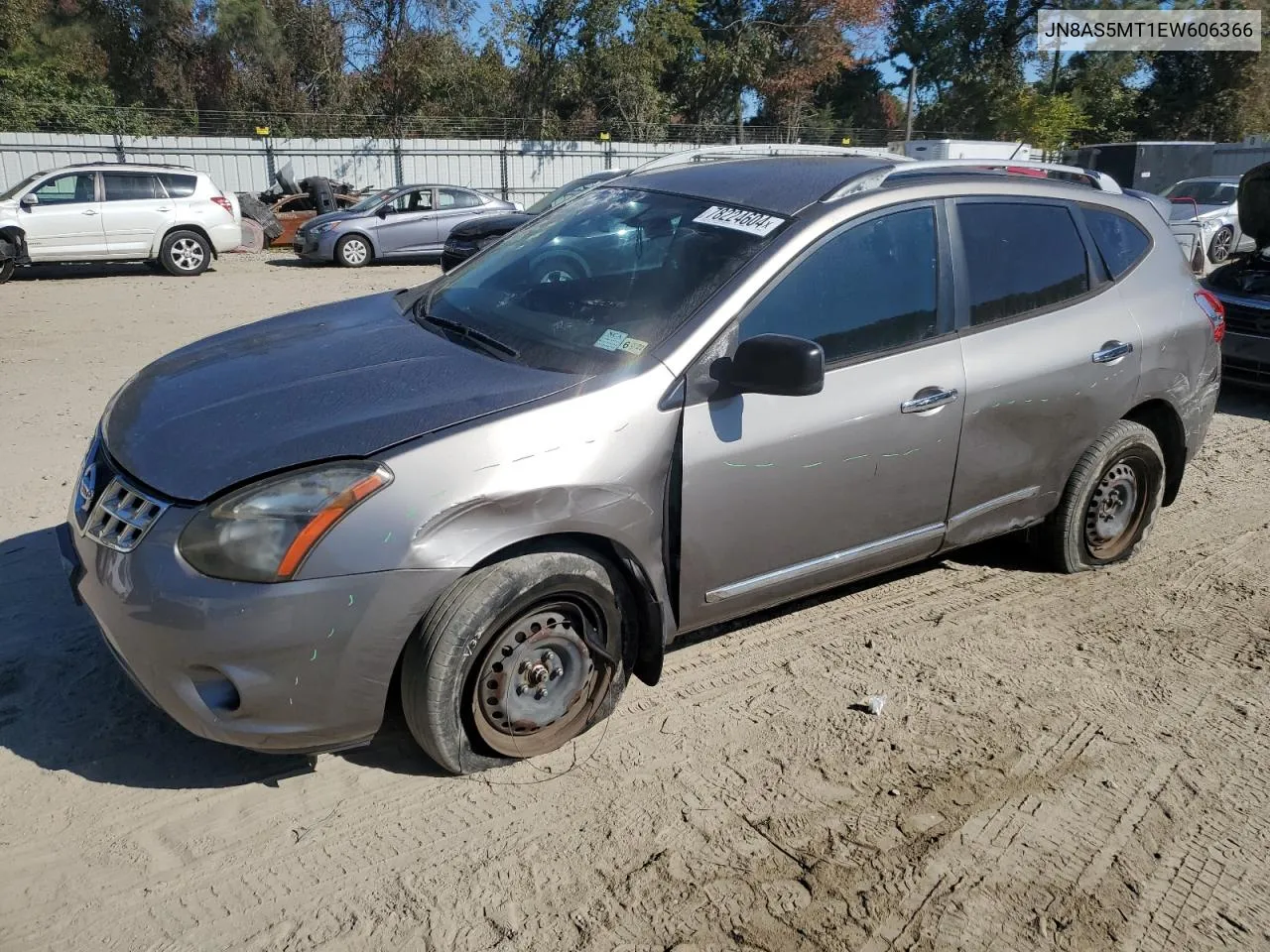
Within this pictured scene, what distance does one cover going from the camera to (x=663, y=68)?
36969 mm

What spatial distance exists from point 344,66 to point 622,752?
119 feet

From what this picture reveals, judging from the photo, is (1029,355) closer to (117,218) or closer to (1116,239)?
(1116,239)

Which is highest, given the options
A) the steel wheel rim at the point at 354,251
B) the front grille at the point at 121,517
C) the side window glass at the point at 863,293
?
the side window glass at the point at 863,293

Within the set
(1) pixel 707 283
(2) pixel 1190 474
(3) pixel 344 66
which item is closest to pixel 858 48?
(3) pixel 344 66

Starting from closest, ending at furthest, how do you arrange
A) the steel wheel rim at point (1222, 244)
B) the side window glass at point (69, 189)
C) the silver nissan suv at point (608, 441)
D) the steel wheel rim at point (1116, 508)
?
the silver nissan suv at point (608, 441) → the steel wheel rim at point (1116, 508) → the side window glass at point (69, 189) → the steel wheel rim at point (1222, 244)

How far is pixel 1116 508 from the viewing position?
4.88 m

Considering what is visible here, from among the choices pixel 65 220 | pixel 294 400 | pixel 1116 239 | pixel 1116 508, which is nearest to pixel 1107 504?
pixel 1116 508

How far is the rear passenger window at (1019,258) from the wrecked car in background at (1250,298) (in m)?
4.56

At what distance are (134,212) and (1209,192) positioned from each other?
1794 centimetres

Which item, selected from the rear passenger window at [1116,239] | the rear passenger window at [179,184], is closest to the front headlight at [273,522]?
the rear passenger window at [1116,239]

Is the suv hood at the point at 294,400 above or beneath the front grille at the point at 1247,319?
above

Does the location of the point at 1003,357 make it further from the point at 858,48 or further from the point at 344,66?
the point at 858,48

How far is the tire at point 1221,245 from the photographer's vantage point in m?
17.2

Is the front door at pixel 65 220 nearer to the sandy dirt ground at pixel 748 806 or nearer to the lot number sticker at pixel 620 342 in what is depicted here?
the sandy dirt ground at pixel 748 806
